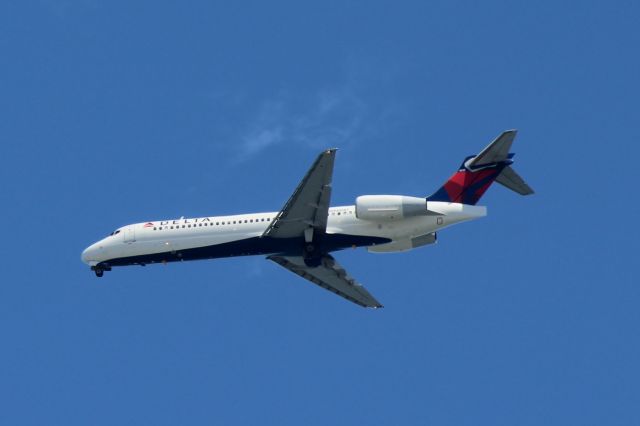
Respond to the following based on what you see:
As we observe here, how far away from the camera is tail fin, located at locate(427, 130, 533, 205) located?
2726 inches

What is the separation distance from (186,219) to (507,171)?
16.8 metres

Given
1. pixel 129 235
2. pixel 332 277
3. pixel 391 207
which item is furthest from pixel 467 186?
pixel 129 235

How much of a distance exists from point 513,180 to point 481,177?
5.28 feet

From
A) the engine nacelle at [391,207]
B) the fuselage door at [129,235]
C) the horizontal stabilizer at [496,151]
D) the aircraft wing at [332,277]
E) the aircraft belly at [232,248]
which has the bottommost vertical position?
the aircraft wing at [332,277]

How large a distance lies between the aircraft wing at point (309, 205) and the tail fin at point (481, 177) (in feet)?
21.5

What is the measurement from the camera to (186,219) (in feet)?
237

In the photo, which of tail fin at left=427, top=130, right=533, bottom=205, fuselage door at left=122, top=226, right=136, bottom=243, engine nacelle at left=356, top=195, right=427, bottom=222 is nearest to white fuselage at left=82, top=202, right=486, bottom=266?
fuselage door at left=122, top=226, right=136, bottom=243

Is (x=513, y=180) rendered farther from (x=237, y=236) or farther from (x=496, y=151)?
(x=237, y=236)

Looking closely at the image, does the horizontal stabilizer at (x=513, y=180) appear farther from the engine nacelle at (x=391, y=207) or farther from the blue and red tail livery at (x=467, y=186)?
the engine nacelle at (x=391, y=207)

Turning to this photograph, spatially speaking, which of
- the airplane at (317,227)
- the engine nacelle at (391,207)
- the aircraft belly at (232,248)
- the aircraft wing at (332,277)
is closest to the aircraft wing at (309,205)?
the airplane at (317,227)

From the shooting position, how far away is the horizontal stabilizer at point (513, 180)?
69.4m

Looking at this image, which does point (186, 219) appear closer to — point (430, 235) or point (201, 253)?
point (201, 253)

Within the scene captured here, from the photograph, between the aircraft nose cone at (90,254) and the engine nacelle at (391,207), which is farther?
the aircraft nose cone at (90,254)

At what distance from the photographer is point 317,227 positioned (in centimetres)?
6844
